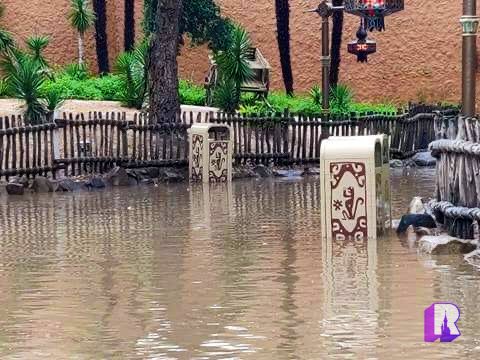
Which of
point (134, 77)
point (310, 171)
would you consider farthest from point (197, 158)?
point (134, 77)

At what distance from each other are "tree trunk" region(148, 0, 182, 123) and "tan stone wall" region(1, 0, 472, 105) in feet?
40.7

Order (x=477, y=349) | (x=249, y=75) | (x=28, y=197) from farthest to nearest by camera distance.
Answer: (x=249, y=75) < (x=28, y=197) < (x=477, y=349)

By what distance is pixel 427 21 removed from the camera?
116 ft

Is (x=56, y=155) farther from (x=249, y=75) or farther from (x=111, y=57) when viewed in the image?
(x=111, y=57)

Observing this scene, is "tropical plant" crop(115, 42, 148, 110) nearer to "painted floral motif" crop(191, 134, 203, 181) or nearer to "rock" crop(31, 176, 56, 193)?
"painted floral motif" crop(191, 134, 203, 181)

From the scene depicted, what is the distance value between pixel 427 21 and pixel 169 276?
25.9m

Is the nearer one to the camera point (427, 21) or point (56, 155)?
point (56, 155)

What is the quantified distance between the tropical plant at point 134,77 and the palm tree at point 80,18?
246 inches

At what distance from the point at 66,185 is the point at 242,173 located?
11.6 ft

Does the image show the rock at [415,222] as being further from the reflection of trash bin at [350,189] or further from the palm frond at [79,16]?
the palm frond at [79,16]

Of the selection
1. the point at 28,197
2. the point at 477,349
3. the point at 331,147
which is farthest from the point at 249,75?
the point at 477,349

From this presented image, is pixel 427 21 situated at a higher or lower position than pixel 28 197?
higher

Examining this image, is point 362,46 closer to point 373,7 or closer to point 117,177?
point 373,7

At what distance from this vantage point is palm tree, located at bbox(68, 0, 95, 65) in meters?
35.9
